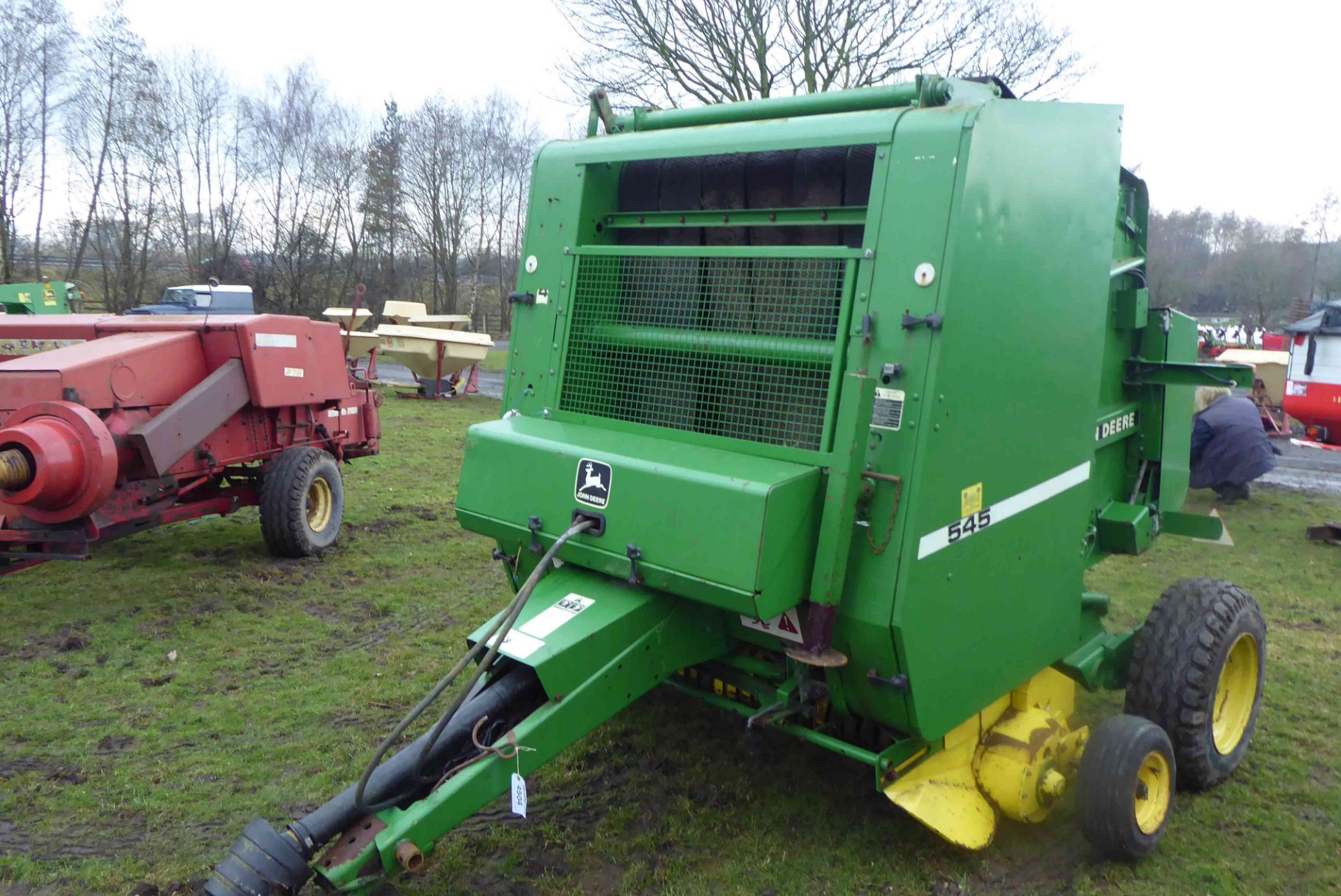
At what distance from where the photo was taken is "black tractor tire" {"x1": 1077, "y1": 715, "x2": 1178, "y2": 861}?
3209 mm

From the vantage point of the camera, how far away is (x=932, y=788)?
320 cm

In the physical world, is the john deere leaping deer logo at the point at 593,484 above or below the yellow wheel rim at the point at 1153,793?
above

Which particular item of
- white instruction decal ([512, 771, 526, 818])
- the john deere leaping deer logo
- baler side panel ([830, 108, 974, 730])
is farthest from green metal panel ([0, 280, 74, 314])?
baler side panel ([830, 108, 974, 730])

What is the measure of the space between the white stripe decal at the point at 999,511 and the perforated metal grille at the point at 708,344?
1.50 ft

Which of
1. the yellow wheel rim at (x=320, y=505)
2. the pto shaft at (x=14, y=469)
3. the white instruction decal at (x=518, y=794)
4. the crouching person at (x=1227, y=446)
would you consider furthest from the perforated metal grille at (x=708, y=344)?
the crouching person at (x=1227, y=446)

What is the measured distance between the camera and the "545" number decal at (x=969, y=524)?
295cm

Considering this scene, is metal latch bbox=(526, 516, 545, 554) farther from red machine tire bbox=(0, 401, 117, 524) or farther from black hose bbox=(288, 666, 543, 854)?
red machine tire bbox=(0, 401, 117, 524)

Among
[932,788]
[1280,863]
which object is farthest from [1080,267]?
[1280,863]

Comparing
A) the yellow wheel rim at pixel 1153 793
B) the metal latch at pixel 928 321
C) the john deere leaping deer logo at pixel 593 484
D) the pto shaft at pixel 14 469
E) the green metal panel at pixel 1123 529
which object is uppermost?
the metal latch at pixel 928 321

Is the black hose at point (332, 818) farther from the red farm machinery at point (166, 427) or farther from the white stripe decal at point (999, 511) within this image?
the red farm machinery at point (166, 427)

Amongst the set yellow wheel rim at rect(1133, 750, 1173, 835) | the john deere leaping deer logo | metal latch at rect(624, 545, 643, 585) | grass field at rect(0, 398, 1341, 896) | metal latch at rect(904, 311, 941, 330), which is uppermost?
metal latch at rect(904, 311, 941, 330)

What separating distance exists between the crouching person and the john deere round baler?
6.62 metres

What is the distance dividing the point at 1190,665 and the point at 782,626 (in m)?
1.79

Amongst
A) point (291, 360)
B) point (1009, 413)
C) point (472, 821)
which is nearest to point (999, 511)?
point (1009, 413)
